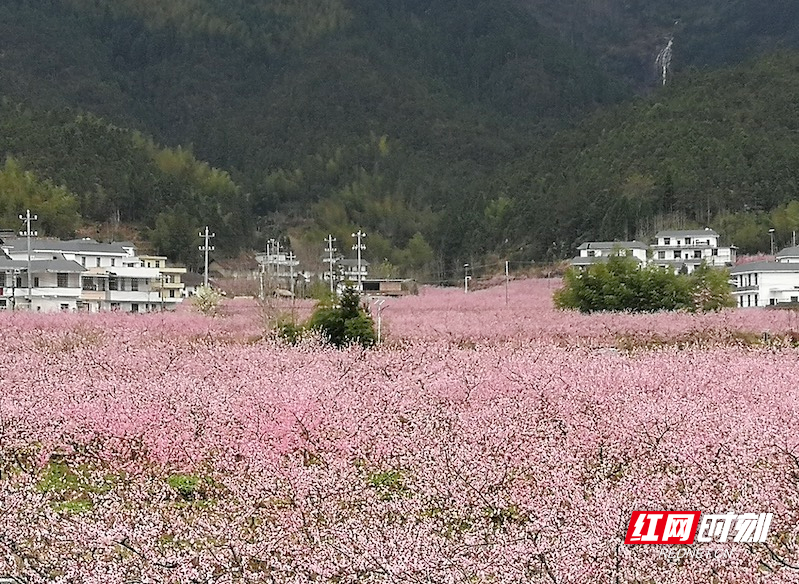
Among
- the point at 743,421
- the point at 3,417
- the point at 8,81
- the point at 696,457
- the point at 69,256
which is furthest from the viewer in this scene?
the point at 8,81

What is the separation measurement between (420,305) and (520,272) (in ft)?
101

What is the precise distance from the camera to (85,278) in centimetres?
5184

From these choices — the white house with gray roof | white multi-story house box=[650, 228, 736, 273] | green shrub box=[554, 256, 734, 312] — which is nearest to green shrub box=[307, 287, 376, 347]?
green shrub box=[554, 256, 734, 312]

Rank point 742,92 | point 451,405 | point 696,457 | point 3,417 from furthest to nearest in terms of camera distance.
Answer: point 742,92, point 451,405, point 3,417, point 696,457

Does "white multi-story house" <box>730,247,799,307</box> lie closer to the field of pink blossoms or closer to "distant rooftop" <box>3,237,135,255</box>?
"distant rooftop" <box>3,237,135,255</box>

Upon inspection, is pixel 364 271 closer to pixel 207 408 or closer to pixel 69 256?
pixel 69 256

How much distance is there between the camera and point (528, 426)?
9.56 metres

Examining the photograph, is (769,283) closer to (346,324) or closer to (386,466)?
(346,324)

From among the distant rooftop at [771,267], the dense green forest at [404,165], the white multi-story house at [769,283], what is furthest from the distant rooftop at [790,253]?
the dense green forest at [404,165]

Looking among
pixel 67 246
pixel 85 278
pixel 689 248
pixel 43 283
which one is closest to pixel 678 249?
pixel 689 248

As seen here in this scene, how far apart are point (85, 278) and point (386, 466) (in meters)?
45.7

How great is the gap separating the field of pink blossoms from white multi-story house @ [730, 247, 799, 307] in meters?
35.7

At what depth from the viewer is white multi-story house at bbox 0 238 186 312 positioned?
47.3 meters

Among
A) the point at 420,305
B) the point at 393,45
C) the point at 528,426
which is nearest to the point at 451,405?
the point at 528,426
